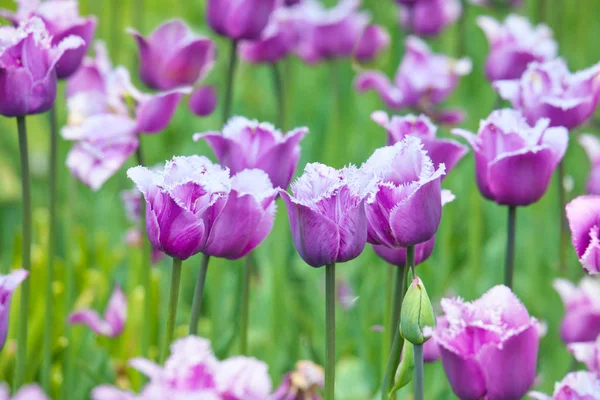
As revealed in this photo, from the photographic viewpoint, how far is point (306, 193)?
0.68 m

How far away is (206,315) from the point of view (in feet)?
5.48

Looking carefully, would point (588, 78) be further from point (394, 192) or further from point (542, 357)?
point (542, 357)

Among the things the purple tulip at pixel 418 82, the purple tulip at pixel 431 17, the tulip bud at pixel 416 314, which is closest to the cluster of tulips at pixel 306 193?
the tulip bud at pixel 416 314

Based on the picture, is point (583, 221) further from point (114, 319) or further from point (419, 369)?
point (114, 319)

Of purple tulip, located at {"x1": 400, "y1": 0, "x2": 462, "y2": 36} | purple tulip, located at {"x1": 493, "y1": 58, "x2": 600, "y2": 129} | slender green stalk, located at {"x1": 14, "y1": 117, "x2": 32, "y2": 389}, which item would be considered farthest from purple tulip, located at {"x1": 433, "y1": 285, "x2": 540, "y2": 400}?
purple tulip, located at {"x1": 400, "y1": 0, "x2": 462, "y2": 36}

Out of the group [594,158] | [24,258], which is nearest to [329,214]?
[24,258]

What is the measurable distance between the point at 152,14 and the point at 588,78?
2.23 metres

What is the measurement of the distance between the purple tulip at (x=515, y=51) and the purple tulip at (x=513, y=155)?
1.10ft

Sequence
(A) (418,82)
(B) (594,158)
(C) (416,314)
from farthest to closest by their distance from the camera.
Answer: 1. (A) (418,82)
2. (B) (594,158)
3. (C) (416,314)

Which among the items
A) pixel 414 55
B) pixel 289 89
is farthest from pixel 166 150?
pixel 414 55

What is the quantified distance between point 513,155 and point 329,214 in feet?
0.78

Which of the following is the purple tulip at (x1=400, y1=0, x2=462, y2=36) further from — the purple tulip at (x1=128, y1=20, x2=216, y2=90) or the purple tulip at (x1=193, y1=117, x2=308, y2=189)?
the purple tulip at (x1=193, y1=117, x2=308, y2=189)

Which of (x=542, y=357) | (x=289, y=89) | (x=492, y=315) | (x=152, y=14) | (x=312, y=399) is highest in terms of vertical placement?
(x=152, y=14)

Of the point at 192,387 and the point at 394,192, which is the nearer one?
the point at 192,387
